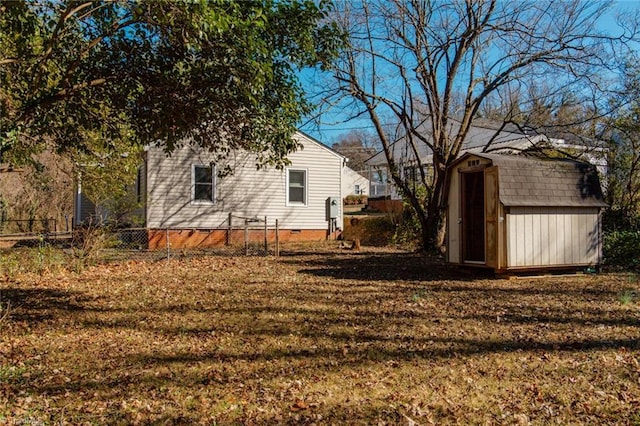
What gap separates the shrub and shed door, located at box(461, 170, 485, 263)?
324 cm

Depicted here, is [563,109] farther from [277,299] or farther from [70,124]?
[70,124]

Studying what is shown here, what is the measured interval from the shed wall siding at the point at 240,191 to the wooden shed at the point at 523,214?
25.0 ft

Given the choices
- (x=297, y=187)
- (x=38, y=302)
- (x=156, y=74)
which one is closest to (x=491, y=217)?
(x=156, y=74)

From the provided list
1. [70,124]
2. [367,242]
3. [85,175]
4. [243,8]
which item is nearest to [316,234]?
[367,242]

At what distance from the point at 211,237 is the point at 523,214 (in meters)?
10.6

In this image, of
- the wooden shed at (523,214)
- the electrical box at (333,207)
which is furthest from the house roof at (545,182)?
the electrical box at (333,207)

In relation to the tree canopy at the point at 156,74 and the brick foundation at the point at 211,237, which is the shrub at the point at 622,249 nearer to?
the tree canopy at the point at 156,74

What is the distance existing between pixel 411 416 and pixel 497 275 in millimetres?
6012

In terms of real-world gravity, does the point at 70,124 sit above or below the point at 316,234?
above

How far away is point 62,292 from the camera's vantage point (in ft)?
24.4

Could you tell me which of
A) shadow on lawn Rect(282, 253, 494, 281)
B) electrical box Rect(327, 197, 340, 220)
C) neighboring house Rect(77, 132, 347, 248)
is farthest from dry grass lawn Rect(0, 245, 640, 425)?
electrical box Rect(327, 197, 340, 220)

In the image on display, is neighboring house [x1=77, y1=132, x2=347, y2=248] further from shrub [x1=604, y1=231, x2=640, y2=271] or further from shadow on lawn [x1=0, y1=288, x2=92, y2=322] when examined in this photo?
shrub [x1=604, y1=231, x2=640, y2=271]

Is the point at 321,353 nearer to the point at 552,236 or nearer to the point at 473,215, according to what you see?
the point at 552,236

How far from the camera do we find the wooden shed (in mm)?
8281
